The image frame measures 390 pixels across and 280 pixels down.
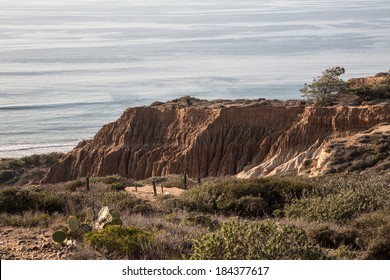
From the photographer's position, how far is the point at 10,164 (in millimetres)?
59438

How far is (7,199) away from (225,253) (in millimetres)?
8525

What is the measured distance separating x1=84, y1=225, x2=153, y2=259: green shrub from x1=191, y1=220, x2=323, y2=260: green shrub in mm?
1133

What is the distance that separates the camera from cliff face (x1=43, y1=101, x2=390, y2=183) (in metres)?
42.9

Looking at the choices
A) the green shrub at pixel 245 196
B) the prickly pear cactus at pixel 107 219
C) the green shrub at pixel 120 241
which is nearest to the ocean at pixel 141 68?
the green shrub at pixel 245 196

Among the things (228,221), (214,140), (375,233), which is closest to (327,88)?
(214,140)

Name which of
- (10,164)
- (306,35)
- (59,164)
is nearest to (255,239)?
(59,164)

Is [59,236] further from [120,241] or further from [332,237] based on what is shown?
[332,237]

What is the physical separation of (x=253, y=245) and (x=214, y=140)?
122 ft

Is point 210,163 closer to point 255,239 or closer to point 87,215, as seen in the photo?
point 87,215

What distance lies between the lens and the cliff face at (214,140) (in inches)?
1688

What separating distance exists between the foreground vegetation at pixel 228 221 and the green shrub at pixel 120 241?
0.02 m

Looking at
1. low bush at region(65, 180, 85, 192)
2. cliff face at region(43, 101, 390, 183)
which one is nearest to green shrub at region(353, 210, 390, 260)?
low bush at region(65, 180, 85, 192)

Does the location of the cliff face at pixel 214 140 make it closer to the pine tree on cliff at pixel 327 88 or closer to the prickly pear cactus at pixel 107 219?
the pine tree on cliff at pixel 327 88

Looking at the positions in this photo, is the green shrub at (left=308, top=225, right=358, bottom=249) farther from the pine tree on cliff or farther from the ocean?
the ocean
